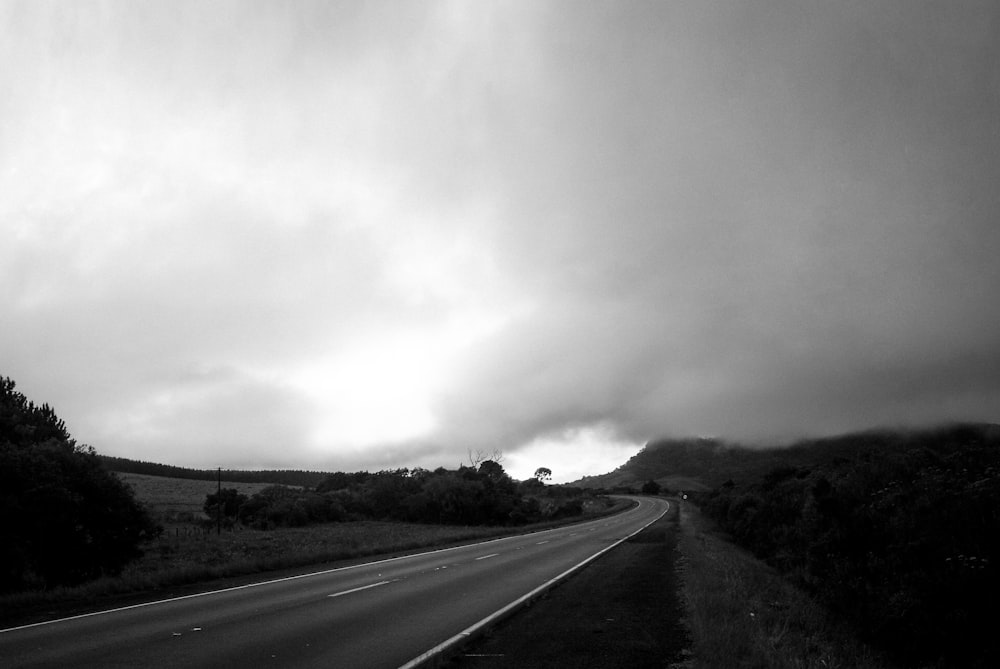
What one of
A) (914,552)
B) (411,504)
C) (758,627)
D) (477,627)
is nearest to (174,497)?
(411,504)

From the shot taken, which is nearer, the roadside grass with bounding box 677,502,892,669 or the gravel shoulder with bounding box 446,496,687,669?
the gravel shoulder with bounding box 446,496,687,669

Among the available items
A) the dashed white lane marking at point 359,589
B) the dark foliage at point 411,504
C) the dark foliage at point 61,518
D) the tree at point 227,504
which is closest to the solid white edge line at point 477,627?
the dashed white lane marking at point 359,589

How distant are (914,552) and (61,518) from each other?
22.2 meters

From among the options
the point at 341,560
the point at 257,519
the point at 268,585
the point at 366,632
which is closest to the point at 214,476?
the point at 257,519

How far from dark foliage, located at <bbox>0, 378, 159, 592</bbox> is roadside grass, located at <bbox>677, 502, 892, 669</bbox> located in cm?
1711

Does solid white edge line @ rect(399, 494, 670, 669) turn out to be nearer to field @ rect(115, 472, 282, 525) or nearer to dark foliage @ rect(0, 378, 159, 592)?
dark foliage @ rect(0, 378, 159, 592)

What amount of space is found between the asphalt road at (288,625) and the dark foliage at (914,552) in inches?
283

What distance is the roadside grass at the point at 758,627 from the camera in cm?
883

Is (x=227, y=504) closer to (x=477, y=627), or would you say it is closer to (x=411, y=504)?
(x=411, y=504)

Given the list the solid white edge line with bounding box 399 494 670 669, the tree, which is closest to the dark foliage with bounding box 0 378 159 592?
the solid white edge line with bounding box 399 494 670 669

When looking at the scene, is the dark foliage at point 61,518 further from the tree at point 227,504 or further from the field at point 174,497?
the tree at point 227,504

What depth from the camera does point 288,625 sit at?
10.8 meters

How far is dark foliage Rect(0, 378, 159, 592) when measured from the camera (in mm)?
18438

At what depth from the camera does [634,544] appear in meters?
30.9
